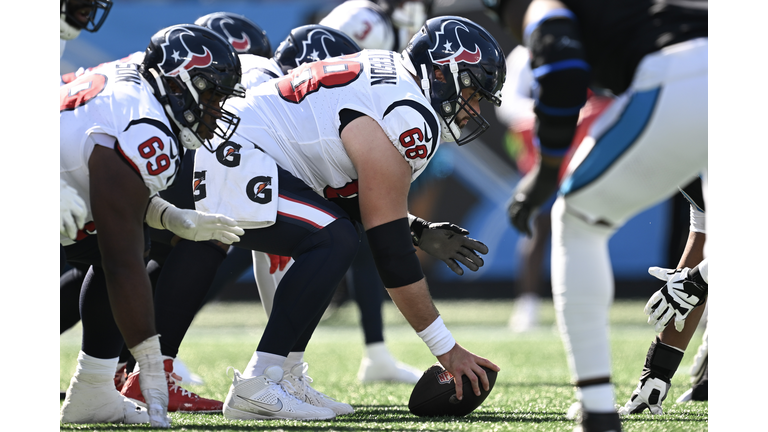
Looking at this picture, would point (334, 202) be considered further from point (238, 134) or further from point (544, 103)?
point (544, 103)

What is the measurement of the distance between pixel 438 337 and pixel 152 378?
2.40 feet

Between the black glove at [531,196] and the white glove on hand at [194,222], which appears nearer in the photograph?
the white glove on hand at [194,222]

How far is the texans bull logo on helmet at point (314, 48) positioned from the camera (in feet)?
9.27

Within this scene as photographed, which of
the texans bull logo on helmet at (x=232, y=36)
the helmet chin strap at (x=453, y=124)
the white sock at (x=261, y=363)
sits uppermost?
the texans bull logo on helmet at (x=232, y=36)

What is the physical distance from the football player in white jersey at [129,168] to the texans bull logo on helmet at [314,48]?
0.66 m

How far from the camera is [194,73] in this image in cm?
200

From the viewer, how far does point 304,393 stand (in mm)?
2332

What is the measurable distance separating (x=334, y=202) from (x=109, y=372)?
0.78m

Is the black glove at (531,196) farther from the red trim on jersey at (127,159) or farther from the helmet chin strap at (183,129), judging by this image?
the red trim on jersey at (127,159)

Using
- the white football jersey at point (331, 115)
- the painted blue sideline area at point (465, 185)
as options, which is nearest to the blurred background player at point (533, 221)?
the painted blue sideline area at point (465, 185)

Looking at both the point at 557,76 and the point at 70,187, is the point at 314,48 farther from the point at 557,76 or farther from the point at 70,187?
the point at 70,187

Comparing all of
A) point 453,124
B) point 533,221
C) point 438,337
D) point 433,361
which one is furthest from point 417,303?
point 533,221
